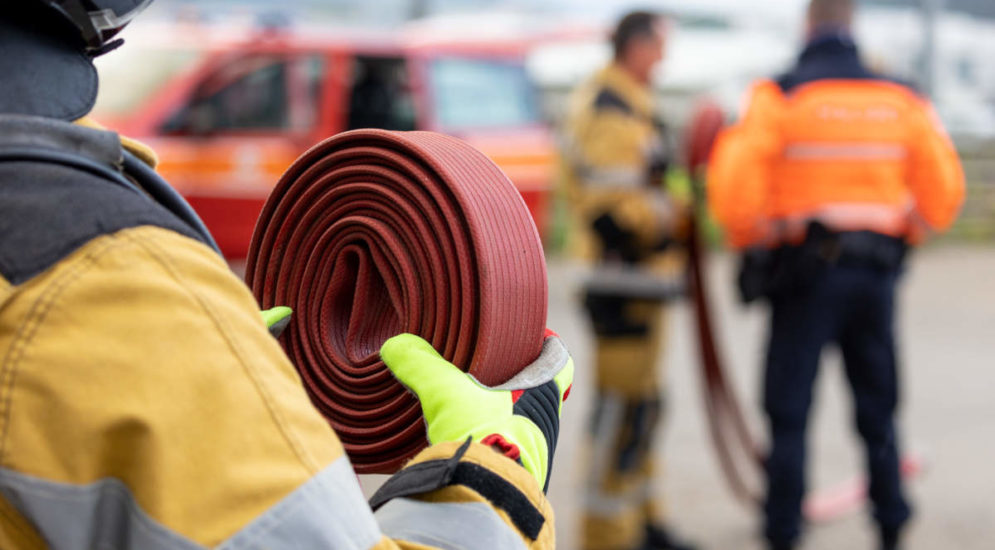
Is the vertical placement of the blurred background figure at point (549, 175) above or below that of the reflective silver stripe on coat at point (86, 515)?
below

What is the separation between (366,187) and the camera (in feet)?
4.37

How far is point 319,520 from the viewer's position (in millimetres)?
881

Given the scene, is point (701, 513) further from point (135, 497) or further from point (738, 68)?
point (738, 68)

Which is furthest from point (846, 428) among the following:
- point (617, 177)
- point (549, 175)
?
point (549, 175)

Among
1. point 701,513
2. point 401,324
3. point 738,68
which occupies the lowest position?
point 738,68

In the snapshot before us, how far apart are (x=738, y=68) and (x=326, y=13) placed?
6645mm

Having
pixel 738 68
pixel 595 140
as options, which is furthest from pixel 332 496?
pixel 738 68

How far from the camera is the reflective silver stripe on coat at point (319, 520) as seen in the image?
858mm

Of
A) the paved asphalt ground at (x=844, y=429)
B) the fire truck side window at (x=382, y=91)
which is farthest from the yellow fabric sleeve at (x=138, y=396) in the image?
the fire truck side window at (x=382, y=91)

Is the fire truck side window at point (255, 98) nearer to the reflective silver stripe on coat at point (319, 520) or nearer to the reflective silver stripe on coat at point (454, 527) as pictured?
the reflective silver stripe on coat at point (454, 527)

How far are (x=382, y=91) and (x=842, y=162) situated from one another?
17.6ft

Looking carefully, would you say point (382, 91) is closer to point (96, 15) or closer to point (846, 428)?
point (846, 428)

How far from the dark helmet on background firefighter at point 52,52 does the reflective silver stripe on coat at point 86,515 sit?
12.9 inches

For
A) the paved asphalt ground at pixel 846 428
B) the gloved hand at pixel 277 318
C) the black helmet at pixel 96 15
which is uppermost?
the black helmet at pixel 96 15
